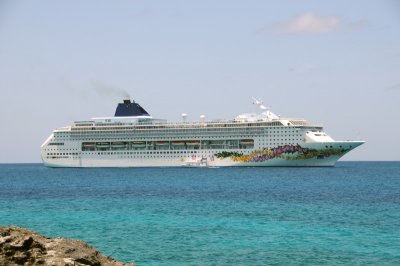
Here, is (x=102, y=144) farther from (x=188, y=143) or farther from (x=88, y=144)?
(x=188, y=143)

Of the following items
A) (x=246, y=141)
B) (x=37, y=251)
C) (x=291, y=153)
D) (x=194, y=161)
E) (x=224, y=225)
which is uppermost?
(x=246, y=141)

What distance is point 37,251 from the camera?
595 cm

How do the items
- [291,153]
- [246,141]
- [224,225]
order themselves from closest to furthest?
[224,225] → [291,153] → [246,141]

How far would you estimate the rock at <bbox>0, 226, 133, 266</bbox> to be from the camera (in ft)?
19.2

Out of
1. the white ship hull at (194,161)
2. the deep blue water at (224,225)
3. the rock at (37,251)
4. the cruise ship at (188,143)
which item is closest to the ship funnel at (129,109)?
the cruise ship at (188,143)

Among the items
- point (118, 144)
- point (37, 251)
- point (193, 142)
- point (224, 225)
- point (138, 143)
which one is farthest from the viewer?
point (118, 144)

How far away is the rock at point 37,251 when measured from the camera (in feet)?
19.2

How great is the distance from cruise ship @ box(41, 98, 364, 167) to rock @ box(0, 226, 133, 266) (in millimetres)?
61156

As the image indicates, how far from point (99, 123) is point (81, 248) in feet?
245

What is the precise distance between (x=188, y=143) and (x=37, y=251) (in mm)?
66989

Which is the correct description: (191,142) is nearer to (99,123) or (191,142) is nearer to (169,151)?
(169,151)

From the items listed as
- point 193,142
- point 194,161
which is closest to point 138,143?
point 193,142

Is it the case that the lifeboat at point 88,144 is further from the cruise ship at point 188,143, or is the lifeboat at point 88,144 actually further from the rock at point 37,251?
the rock at point 37,251

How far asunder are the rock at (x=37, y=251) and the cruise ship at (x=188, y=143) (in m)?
61.2
